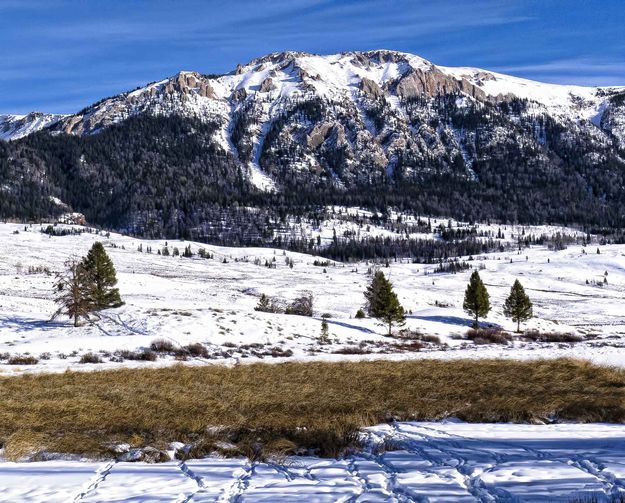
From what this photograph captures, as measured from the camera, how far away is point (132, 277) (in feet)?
427

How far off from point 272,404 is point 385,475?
6915 mm

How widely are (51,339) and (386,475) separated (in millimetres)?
34670

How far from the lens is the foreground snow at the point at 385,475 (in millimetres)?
8039

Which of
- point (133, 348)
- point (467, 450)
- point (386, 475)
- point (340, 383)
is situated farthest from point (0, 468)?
point (133, 348)

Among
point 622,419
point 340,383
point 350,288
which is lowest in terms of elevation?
point 350,288

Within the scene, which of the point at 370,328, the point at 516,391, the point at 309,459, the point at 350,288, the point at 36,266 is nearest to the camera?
the point at 309,459

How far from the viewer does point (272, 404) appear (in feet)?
50.8

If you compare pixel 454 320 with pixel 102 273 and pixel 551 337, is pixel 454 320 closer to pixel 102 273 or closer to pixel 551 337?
pixel 551 337

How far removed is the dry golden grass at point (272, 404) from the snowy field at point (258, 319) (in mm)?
9382

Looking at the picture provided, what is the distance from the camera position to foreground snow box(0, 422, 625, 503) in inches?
316

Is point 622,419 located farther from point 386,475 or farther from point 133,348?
point 133,348

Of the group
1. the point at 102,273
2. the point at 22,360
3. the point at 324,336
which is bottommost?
the point at 324,336

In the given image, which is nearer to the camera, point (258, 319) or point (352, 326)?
point (258, 319)

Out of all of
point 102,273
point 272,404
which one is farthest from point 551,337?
point 272,404
